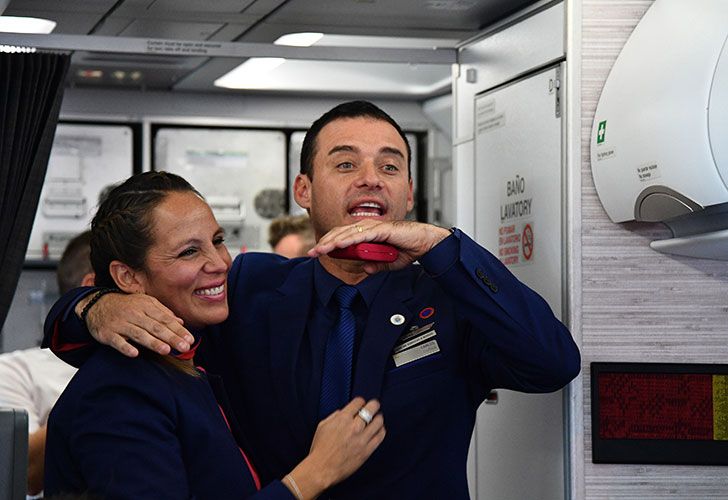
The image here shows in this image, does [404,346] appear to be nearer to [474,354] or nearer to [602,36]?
[474,354]

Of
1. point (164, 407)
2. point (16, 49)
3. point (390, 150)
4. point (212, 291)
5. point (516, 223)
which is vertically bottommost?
point (164, 407)

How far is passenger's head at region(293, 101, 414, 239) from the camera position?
402 centimetres

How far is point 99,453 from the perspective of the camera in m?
3.02

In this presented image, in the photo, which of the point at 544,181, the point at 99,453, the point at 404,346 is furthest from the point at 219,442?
the point at 544,181

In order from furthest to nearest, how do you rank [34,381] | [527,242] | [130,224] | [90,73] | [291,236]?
[291,236]
[90,73]
[34,381]
[527,242]
[130,224]

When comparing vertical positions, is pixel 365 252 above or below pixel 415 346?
above

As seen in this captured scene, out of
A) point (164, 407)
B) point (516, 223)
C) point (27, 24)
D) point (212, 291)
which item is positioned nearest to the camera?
point (164, 407)

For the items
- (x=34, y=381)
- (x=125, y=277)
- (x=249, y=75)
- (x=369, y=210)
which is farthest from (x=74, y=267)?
(x=249, y=75)

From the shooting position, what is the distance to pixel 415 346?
3.97 metres

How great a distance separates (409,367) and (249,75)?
433 centimetres

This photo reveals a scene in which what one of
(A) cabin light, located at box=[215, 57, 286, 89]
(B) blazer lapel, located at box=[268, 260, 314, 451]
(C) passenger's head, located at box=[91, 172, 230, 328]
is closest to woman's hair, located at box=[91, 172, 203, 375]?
(C) passenger's head, located at box=[91, 172, 230, 328]

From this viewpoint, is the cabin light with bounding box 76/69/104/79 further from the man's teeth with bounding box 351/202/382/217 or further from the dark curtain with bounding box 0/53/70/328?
the man's teeth with bounding box 351/202/382/217

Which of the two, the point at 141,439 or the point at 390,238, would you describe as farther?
A: the point at 390,238

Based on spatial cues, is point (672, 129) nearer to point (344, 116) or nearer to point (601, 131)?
point (601, 131)
